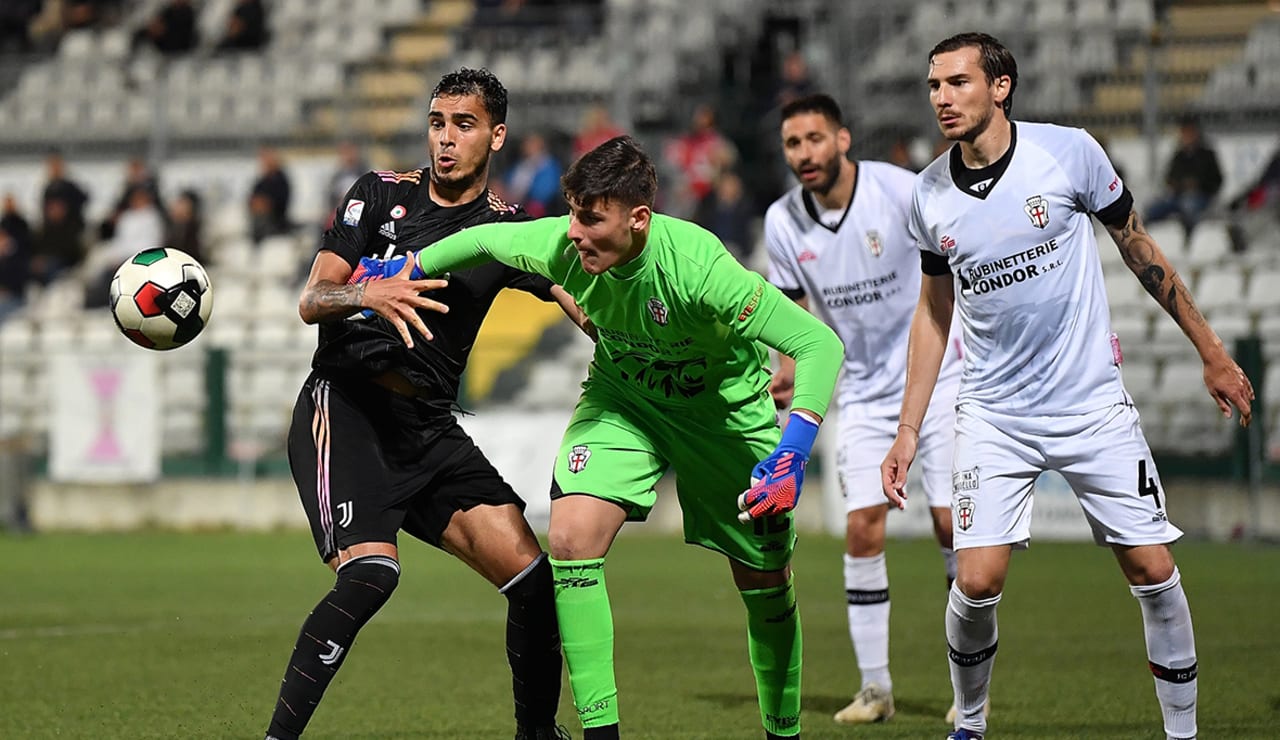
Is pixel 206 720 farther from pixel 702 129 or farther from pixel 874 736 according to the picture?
pixel 702 129

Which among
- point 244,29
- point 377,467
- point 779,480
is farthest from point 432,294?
point 244,29

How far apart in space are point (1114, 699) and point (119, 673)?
4966 mm

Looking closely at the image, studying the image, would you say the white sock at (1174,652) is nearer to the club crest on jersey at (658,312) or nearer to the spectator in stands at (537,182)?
the club crest on jersey at (658,312)

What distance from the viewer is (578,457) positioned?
6184 mm

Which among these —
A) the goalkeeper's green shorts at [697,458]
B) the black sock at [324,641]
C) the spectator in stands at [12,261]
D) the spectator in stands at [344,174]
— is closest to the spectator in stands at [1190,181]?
the spectator in stands at [344,174]

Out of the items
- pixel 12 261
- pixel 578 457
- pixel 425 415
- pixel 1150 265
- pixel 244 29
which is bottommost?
pixel 578 457

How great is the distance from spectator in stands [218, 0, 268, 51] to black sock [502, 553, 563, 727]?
63.1 feet

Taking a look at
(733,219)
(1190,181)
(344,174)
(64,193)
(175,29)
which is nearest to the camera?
(1190,181)

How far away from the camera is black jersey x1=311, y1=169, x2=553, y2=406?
6.31 meters

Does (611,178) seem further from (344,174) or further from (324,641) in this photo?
(344,174)

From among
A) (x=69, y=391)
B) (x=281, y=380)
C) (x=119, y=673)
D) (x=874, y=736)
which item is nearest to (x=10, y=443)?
(x=69, y=391)

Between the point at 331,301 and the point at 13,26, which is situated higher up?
the point at 13,26

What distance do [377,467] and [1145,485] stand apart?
2695mm

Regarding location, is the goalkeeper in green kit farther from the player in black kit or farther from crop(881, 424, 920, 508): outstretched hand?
crop(881, 424, 920, 508): outstretched hand
